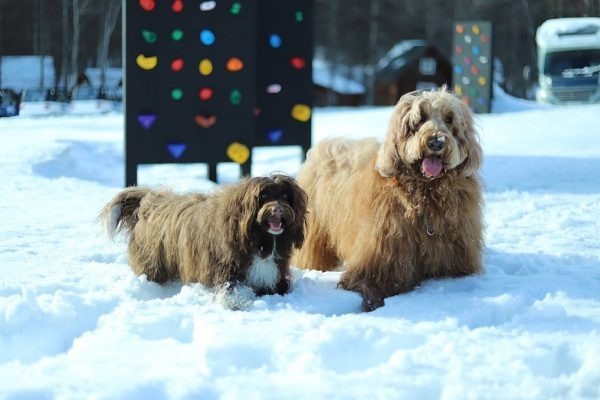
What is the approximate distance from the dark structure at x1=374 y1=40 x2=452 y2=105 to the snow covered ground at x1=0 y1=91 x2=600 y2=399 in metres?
25.8

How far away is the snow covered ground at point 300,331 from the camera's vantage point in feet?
10.4

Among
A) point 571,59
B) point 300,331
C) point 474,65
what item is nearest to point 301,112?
point 300,331

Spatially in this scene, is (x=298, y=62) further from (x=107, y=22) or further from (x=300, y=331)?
(x=107, y=22)

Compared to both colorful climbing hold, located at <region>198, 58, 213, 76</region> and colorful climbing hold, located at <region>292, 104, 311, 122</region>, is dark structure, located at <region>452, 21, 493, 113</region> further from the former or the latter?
colorful climbing hold, located at <region>198, 58, 213, 76</region>

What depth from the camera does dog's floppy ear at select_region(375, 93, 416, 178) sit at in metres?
4.43

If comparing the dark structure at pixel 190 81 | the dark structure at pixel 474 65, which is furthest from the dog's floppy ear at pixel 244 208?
the dark structure at pixel 474 65

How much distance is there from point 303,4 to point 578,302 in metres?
6.21

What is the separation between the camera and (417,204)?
4527mm

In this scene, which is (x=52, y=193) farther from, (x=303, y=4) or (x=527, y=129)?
(x=527, y=129)

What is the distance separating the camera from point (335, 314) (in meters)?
4.25

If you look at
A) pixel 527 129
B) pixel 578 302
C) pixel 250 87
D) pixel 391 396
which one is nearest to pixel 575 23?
pixel 527 129

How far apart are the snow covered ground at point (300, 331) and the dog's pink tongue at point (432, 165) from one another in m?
0.69

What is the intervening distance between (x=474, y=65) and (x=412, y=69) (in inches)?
540

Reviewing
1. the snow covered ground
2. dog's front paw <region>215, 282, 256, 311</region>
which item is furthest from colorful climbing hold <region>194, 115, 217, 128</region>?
dog's front paw <region>215, 282, 256, 311</region>
